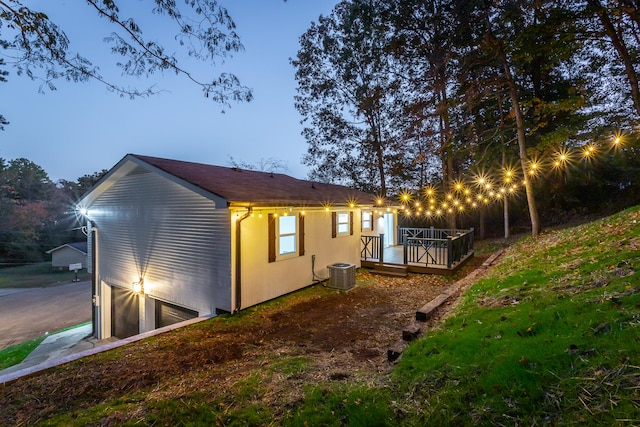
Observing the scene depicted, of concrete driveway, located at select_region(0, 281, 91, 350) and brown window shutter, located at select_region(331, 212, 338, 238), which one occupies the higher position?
brown window shutter, located at select_region(331, 212, 338, 238)

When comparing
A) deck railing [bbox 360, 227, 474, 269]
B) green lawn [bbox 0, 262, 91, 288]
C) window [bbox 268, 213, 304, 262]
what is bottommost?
green lawn [bbox 0, 262, 91, 288]

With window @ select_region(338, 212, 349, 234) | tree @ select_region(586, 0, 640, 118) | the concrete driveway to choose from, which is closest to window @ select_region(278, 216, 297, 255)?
window @ select_region(338, 212, 349, 234)

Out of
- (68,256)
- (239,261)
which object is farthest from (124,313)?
(68,256)

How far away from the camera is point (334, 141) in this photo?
19797 millimetres

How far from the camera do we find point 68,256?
28.8 metres

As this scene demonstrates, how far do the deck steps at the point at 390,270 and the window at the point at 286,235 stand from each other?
12.6 feet

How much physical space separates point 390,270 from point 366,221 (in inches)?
143

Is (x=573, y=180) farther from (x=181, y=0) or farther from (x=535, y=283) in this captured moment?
(x=181, y=0)

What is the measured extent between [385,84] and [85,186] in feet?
140

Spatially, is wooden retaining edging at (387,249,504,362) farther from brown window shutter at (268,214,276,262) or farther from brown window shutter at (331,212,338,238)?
brown window shutter at (331,212,338,238)

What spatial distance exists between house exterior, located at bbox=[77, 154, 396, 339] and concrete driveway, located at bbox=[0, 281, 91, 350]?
16.2ft

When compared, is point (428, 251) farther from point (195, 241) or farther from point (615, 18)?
point (615, 18)

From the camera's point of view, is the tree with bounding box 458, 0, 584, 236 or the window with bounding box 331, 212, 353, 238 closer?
the tree with bounding box 458, 0, 584, 236

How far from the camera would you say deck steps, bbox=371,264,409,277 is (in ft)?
33.1
